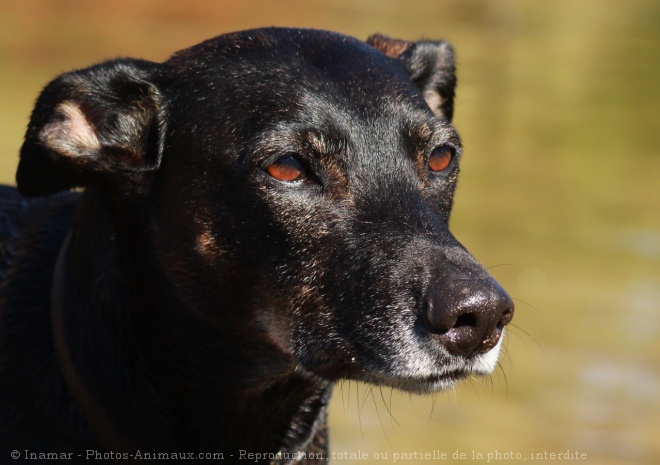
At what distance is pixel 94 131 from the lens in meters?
4.39

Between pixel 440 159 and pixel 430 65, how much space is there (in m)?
0.80

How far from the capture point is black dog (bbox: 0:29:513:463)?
4.03 metres

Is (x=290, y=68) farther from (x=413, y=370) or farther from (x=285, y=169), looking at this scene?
(x=413, y=370)

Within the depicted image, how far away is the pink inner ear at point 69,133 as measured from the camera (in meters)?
4.28

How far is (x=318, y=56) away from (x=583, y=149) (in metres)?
12.2

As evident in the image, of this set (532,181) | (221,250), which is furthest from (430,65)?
(532,181)

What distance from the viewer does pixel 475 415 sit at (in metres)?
7.21

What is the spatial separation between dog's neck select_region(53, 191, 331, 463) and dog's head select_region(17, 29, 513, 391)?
0.30 ft

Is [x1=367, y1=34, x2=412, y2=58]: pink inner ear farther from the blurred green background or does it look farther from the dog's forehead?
the blurred green background

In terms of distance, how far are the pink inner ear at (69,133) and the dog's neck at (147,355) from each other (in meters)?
0.19

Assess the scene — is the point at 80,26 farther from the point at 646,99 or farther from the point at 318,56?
the point at 318,56

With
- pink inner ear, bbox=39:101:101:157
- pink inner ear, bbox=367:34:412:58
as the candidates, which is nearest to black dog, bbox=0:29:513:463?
pink inner ear, bbox=39:101:101:157

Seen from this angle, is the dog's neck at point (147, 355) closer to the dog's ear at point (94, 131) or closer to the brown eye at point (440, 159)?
the dog's ear at point (94, 131)

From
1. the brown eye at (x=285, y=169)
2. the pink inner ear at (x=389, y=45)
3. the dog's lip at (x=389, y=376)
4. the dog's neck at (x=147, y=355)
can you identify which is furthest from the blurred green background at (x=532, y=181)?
the pink inner ear at (x=389, y=45)
